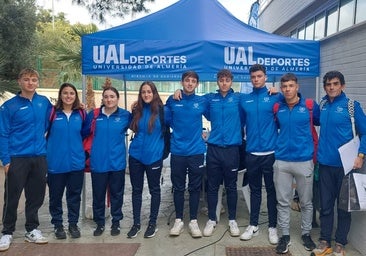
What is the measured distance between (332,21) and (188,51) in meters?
3.51

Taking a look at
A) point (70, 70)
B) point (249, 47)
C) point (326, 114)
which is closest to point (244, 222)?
point (326, 114)

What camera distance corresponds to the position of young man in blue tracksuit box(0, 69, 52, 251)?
170 inches

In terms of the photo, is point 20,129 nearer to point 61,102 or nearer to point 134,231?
point 61,102

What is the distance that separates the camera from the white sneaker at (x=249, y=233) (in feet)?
Answer: 15.3

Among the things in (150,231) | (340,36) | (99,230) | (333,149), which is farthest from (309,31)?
(99,230)

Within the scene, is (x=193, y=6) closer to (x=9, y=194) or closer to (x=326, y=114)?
(x=326, y=114)

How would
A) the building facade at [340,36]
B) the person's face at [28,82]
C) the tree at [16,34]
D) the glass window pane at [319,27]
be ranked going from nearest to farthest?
1. the person's face at [28,82]
2. the building facade at [340,36]
3. the glass window pane at [319,27]
4. the tree at [16,34]

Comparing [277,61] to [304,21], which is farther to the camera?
[304,21]

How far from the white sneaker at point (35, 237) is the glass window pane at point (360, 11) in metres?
5.09

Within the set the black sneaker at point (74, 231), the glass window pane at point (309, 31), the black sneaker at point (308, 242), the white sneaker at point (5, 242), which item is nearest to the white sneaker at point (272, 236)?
the black sneaker at point (308, 242)

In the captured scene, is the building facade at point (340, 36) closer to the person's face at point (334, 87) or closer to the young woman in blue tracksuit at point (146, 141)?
the person's face at point (334, 87)

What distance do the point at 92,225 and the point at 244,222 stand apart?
6.46 ft

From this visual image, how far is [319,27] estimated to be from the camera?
8242 mm

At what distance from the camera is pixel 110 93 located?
469cm
